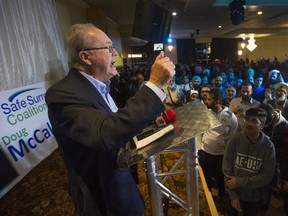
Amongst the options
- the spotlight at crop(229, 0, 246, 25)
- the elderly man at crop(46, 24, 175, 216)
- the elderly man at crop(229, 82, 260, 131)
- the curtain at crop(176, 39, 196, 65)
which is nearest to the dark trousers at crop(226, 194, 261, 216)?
the elderly man at crop(46, 24, 175, 216)

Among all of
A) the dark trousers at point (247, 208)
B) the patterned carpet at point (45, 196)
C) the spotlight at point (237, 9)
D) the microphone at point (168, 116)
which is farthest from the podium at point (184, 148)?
the spotlight at point (237, 9)

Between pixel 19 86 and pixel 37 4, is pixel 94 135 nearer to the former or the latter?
pixel 19 86

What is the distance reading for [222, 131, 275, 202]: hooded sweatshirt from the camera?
144cm

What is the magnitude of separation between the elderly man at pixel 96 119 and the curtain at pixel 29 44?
1.28 meters

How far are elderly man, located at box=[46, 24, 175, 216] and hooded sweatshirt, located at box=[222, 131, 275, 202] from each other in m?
1.03

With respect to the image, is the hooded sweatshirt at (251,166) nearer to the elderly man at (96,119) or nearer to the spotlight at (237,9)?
the elderly man at (96,119)

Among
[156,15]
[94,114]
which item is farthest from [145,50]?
[94,114]

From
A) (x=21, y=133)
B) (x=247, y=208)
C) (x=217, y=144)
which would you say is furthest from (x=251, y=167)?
(x=21, y=133)

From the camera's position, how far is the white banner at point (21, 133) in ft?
4.88

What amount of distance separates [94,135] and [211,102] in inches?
77.8

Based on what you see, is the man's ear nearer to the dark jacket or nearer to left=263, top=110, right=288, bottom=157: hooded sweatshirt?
the dark jacket

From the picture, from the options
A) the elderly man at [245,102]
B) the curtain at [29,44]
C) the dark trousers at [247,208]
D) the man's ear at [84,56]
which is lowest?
the dark trousers at [247,208]

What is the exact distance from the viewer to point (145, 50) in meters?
13.2

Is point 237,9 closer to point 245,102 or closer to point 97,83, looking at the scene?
point 245,102
